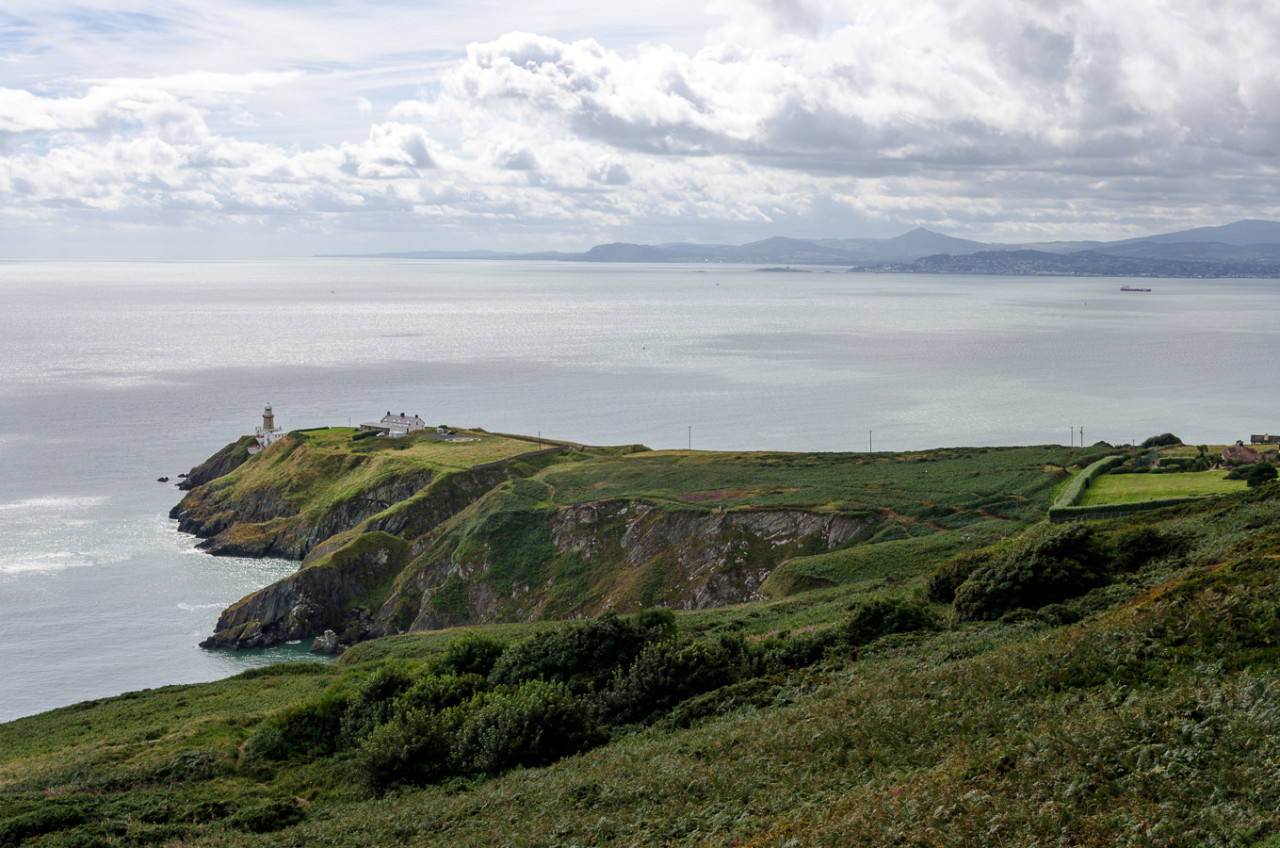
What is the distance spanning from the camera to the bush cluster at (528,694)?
29.5 m

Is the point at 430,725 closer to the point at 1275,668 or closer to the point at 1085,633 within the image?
the point at 1085,633

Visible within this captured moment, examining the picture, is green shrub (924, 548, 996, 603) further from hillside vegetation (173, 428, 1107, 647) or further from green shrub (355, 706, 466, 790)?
green shrub (355, 706, 466, 790)

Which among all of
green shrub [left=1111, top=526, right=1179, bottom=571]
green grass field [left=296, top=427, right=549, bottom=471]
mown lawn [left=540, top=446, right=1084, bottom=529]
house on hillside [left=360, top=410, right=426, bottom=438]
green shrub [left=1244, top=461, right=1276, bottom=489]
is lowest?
mown lawn [left=540, top=446, right=1084, bottom=529]

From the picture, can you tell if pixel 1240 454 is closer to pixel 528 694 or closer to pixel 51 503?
pixel 528 694

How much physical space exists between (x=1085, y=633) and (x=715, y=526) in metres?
51.2

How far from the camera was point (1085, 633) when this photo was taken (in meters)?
23.7

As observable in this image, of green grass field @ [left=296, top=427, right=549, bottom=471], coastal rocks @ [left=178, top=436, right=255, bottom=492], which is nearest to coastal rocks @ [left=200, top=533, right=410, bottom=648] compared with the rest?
green grass field @ [left=296, top=427, right=549, bottom=471]

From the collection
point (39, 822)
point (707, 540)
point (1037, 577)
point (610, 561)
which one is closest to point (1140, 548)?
point (1037, 577)

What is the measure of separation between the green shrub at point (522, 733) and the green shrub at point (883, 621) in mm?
10975

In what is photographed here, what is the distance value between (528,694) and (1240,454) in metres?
68.2

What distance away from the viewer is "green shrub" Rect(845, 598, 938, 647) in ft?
114

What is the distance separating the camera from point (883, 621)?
35.1m

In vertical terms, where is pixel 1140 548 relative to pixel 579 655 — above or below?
above

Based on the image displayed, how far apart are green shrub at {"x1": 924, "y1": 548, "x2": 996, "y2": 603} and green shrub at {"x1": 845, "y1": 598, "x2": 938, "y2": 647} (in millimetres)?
4545
